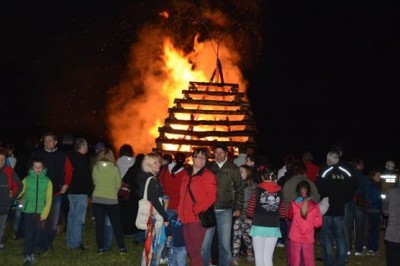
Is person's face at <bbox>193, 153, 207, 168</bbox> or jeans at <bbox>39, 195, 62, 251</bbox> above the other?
person's face at <bbox>193, 153, 207, 168</bbox>

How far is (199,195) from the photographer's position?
992 cm

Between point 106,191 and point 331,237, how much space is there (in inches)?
164

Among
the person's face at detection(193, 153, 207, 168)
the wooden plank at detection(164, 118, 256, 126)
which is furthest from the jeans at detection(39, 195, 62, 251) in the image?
the wooden plank at detection(164, 118, 256, 126)

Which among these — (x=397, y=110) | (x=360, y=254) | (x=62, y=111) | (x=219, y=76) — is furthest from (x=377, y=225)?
(x=62, y=111)

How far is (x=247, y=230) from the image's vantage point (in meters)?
13.5

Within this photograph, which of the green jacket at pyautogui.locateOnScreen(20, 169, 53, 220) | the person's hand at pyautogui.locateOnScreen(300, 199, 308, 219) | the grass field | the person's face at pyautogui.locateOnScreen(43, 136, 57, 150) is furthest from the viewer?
the person's face at pyautogui.locateOnScreen(43, 136, 57, 150)

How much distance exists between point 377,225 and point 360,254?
78 centimetres

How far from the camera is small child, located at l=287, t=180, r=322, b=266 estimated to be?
1074 cm

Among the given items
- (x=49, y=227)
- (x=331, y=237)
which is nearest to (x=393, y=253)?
(x=331, y=237)

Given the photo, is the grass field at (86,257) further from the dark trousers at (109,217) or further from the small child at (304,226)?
the small child at (304,226)

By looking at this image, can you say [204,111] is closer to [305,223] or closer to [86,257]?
[86,257]

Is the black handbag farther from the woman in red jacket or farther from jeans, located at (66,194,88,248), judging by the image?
jeans, located at (66,194,88,248)

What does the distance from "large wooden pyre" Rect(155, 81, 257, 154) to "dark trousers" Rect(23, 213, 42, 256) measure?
352 inches

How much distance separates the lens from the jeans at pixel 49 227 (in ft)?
42.1
